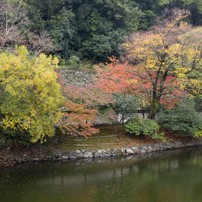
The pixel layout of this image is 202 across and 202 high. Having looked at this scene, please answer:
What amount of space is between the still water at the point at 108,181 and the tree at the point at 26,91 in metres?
2.23

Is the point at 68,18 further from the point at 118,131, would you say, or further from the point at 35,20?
the point at 118,131

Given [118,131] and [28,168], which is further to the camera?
[118,131]

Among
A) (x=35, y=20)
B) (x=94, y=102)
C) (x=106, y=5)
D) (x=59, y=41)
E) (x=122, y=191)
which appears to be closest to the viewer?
(x=122, y=191)

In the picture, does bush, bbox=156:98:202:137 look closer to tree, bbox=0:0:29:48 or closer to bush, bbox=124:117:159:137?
bush, bbox=124:117:159:137

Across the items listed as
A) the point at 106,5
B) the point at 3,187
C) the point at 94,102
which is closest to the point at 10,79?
the point at 3,187

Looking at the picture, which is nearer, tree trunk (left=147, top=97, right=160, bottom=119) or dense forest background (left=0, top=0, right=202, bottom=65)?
tree trunk (left=147, top=97, right=160, bottom=119)

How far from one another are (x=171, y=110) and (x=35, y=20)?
1619cm

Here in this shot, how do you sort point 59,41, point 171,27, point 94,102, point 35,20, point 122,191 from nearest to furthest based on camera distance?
point 122,191 → point 94,102 → point 171,27 → point 35,20 → point 59,41

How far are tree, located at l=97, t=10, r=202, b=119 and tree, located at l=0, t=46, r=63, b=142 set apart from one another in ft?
16.8

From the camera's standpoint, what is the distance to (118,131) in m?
14.8

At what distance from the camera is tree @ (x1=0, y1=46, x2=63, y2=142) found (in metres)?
8.85

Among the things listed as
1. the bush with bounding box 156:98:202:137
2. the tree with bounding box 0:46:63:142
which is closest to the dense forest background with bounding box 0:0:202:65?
the bush with bounding box 156:98:202:137

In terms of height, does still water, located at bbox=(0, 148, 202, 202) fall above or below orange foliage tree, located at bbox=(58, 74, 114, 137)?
below

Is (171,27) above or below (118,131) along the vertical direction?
above
